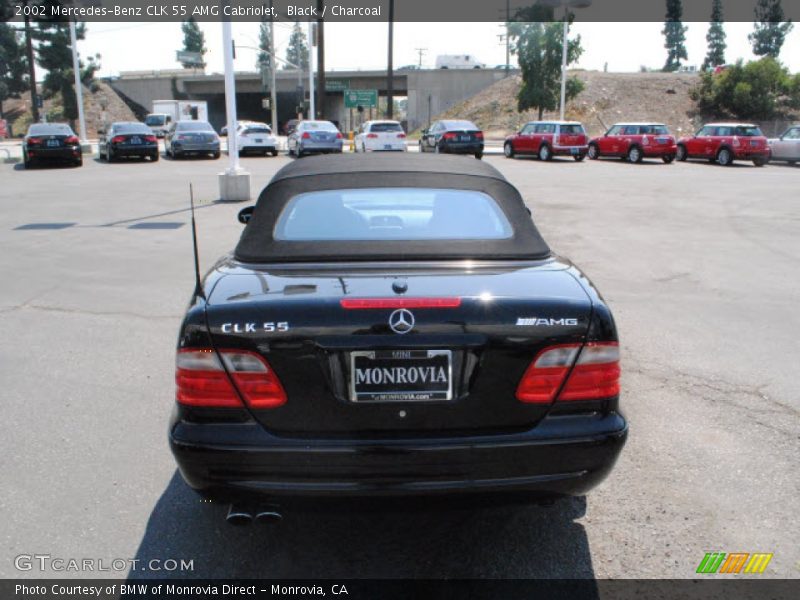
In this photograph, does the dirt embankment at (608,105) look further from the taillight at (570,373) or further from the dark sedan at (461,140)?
the taillight at (570,373)

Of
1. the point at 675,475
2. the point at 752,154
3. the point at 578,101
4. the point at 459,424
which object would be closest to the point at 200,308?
the point at 459,424

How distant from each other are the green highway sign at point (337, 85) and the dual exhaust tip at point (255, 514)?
7897cm

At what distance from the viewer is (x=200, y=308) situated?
2.92 meters

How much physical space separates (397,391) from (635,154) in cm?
3115

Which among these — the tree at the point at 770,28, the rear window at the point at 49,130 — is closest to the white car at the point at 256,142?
the rear window at the point at 49,130

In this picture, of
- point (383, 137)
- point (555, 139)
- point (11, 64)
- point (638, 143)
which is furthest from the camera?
point (11, 64)

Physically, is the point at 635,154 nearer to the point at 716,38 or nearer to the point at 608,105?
the point at 608,105

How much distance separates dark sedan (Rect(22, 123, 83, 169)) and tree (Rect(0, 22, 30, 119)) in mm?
67338

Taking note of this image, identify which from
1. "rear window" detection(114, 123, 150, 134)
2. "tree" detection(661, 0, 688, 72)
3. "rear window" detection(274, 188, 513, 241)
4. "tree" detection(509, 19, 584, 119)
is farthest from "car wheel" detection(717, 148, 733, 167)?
"tree" detection(661, 0, 688, 72)

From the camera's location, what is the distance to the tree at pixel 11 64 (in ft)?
275

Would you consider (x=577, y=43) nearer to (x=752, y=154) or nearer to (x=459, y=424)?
(x=752, y=154)

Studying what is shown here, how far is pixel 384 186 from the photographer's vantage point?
4.05m

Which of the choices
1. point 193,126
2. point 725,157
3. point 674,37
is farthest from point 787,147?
point 674,37

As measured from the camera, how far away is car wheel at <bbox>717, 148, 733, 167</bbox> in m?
29.8
